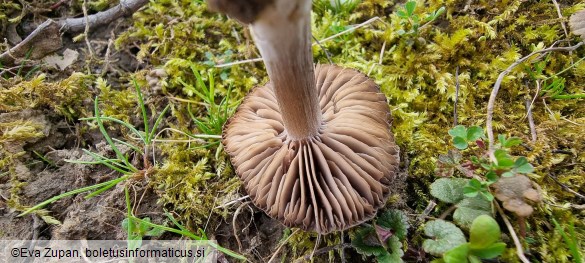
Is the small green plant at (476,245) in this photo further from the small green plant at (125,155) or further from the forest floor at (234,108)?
the small green plant at (125,155)

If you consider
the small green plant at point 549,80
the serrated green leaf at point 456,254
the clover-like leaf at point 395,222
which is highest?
the small green plant at point 549,80

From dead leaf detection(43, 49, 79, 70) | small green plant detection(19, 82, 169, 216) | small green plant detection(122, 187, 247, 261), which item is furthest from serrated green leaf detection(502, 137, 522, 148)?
dead leaf detection(43, 49, 79, 70)

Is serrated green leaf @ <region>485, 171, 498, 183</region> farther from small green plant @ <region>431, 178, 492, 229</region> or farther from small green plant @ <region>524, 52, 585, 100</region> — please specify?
small green plant @ <region>524, 52, 585, 100</region>

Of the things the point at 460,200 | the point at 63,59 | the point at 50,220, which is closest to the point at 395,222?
the point at 460,200

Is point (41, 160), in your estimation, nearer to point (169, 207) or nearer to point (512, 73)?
point (169, 207)

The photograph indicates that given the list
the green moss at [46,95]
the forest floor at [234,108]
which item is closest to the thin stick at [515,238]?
the forest floor at [234,108]

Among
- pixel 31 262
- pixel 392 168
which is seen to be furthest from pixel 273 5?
pixel 31 262

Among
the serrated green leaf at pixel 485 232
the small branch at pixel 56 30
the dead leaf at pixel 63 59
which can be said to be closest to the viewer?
the serrated green leaf at pixel 485 232
